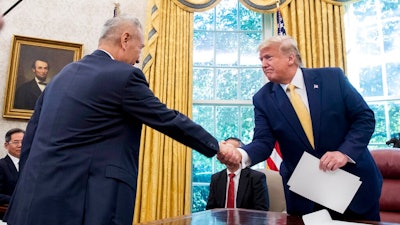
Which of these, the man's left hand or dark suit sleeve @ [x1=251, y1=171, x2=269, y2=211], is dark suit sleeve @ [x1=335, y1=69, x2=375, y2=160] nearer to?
the man's left hand

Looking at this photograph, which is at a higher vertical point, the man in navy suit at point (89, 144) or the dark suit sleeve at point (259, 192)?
the man in navy suit at point (89, 144)

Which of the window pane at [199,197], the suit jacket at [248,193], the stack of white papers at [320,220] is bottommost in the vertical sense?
the window pane at [199,197]

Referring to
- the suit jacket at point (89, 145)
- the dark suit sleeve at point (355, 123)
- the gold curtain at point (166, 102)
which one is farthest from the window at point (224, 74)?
the suit jacket at point (89, 145)

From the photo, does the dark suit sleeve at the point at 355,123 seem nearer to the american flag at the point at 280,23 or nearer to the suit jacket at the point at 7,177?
the american flag at the point at 280,23

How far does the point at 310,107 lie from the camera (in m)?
1.81

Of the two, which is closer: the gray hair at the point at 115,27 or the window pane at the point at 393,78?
the gray hair at the point at 115,27

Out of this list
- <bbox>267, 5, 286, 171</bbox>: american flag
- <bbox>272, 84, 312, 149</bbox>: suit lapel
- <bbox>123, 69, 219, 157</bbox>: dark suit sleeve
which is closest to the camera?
<bbox>123, 69, 219, 157</bbox>: dark suit sleeve

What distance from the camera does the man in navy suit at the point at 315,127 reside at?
1.70 meters

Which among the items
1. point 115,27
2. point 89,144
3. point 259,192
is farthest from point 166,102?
point 89,144

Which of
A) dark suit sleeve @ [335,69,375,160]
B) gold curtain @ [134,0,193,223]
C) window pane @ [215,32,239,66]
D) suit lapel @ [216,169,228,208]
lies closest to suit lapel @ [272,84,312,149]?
dark suit sleeve @ [335,69,375,160]

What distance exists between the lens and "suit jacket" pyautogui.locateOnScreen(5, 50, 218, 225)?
1359 mm

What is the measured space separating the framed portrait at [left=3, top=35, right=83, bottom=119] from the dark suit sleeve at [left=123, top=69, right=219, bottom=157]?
10.4ft

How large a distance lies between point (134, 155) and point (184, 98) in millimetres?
2887

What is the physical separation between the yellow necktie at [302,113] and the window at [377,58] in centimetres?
280
